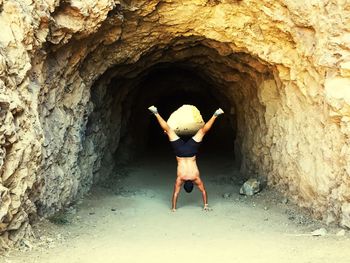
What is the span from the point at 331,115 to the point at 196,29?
125 inches

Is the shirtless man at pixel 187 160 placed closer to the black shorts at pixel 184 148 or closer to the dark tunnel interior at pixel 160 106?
the black shorts at pixel 184 148

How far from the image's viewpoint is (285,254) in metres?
6.31

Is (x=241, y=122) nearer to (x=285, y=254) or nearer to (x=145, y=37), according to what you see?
(x=145, y=37)

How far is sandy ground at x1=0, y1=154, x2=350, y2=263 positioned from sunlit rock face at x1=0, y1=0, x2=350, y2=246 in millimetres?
386

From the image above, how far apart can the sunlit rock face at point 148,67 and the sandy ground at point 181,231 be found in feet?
1.27

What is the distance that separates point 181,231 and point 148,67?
4.85m

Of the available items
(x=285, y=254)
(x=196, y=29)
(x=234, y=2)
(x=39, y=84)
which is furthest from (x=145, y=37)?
(x=285, y=254)

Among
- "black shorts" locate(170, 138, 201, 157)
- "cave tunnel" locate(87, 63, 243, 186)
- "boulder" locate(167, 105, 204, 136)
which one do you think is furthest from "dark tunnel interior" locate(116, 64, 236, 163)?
"boulder" locate(167, 105, 204, 136)

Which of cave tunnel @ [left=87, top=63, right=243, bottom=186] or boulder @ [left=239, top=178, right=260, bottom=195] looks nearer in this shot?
boulder @ [left=239, top=178, right=260, bottom=195]

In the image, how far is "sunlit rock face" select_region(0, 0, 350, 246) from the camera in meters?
6.50

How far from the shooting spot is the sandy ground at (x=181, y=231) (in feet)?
20.6

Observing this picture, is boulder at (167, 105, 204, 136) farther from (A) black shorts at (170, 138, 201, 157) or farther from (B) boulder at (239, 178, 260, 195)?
(A) black shorts at (170, 138, 201, 157)

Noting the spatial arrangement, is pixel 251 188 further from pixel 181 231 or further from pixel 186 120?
pixel 186 120

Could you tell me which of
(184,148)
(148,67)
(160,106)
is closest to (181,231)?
(184,148)
